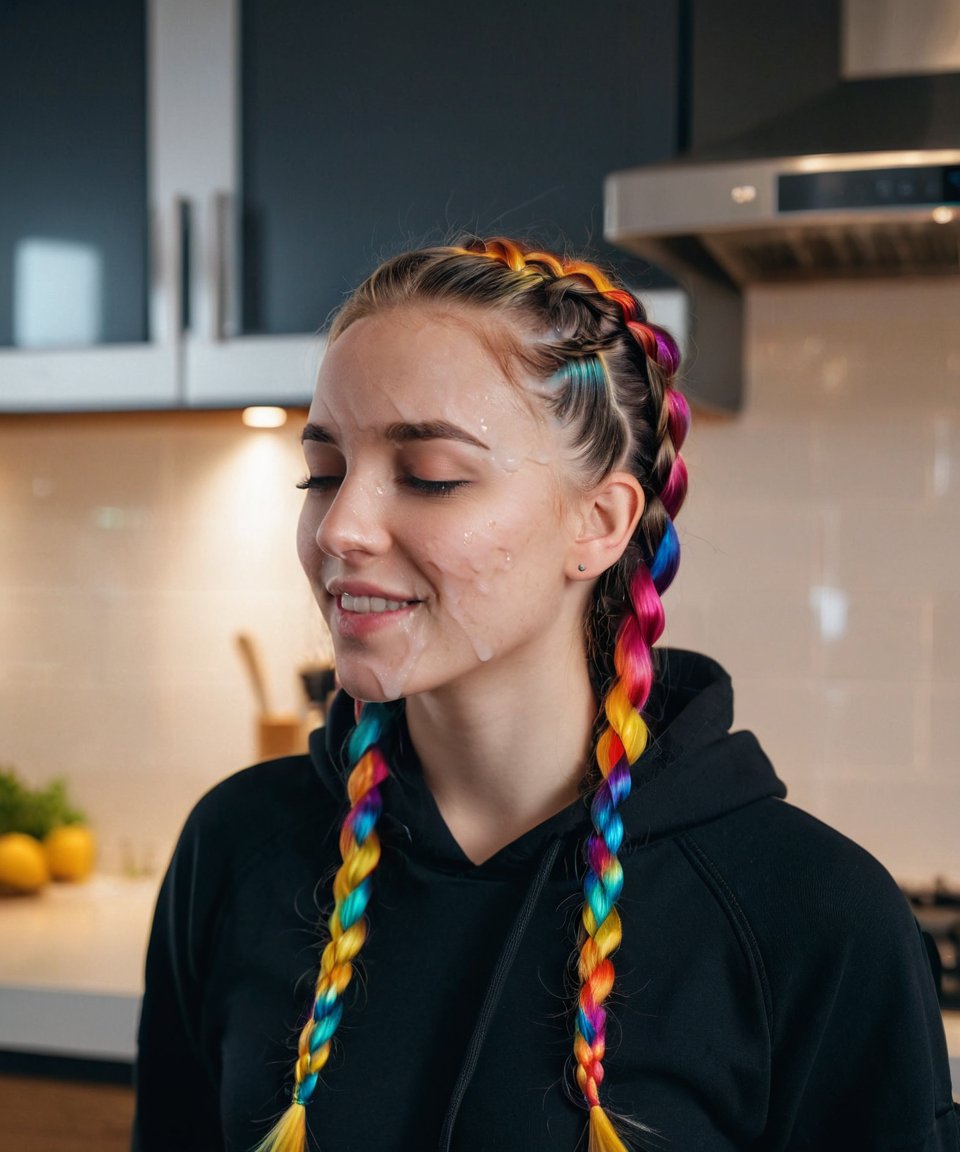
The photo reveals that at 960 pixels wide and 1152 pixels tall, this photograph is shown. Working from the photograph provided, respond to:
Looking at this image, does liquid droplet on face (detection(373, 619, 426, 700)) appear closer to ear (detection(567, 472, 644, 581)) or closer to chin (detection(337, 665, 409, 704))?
chin (detection(337, 665, 409, 704))

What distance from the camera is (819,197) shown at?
1.52 m

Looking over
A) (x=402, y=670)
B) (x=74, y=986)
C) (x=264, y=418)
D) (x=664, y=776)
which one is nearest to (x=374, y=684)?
(x=402, y=670)

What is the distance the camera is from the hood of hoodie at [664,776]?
0.97 meters

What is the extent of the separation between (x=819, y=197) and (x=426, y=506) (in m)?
0.84

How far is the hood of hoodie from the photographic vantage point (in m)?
0.97

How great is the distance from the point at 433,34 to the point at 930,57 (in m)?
0.65

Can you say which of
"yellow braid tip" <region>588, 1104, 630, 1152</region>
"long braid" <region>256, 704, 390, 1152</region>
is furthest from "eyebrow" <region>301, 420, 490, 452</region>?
"yellow braid tip" <region>588, 1104, 630, 1152</region>

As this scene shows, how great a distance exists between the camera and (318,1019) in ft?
3.16

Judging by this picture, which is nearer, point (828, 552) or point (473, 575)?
point (473, 575)

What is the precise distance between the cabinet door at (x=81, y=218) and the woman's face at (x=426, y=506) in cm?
103

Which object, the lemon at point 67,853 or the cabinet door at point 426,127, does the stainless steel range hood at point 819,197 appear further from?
the lemon at point 67,853

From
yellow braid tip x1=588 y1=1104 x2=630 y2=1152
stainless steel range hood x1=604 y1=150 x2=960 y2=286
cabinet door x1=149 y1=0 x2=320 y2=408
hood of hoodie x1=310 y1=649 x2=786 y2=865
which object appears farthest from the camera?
cabinet door x1=149 y1=0 x2=320 y2=408

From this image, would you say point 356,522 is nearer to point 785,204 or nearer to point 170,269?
point 785,204

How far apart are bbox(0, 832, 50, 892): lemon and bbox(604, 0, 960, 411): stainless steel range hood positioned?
1.28 meters
